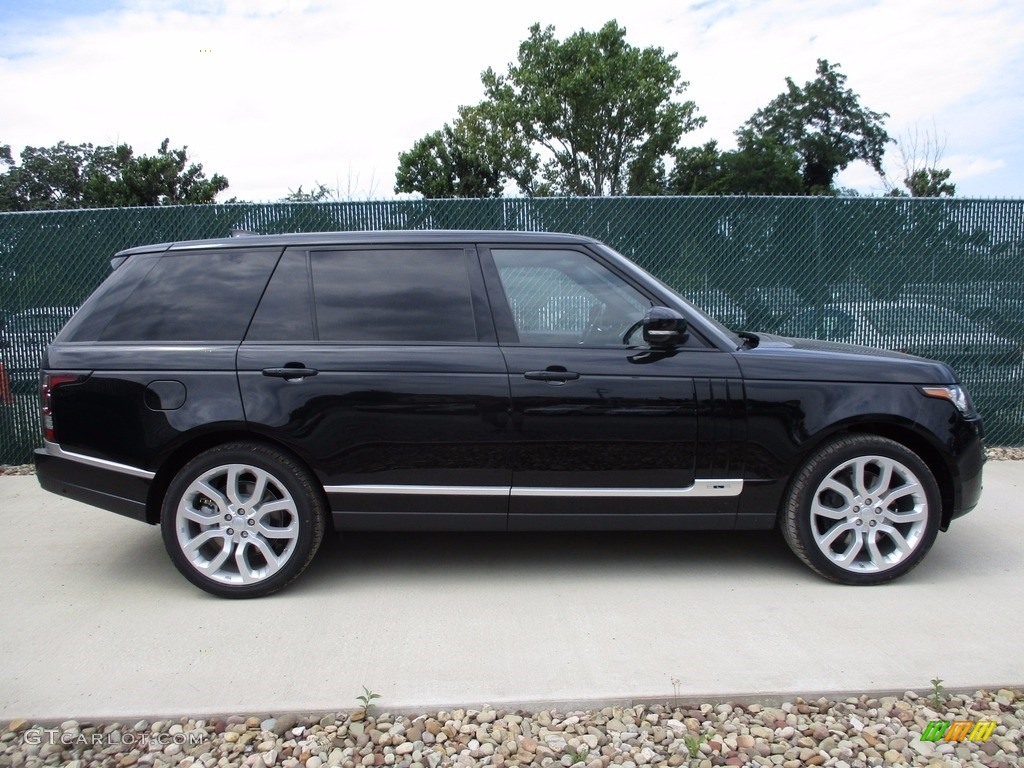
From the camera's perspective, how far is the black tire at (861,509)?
13.1ft

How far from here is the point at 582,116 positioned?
33.8 metres

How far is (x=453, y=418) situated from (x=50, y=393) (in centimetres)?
204

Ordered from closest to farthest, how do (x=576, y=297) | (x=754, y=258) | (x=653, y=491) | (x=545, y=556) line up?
(x=653, y=491) → (x=576, y=297) → (x=545, y=556) → (x=754, y=258)

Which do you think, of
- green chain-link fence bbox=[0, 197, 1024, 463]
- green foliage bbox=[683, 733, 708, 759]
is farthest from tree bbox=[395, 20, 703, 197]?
green foliage bbox=[683, 733, 708, 759]

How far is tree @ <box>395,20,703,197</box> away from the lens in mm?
32688

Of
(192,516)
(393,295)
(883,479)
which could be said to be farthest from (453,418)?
(883,479)

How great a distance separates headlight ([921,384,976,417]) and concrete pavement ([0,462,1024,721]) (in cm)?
89

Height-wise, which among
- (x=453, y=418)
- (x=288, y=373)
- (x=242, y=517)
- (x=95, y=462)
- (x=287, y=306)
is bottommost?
(x=242, y=517)

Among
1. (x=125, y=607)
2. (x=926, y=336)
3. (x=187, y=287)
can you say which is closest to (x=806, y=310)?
(x=926, y=336)

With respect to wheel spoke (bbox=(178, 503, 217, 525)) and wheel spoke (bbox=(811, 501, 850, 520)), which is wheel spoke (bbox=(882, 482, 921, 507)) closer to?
wheel spoke (bbox=(811, 501, 850, 520))

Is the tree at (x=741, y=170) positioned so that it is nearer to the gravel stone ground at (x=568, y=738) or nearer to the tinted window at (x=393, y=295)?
the tinted window at (x=393, y=295)

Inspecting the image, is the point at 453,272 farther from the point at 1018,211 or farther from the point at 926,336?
the point at 1018,211

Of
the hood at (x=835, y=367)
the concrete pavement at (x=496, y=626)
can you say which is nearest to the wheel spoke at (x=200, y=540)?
the concrete pavement at (x=496, y=626)

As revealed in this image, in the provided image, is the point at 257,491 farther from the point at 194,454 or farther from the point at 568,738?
the point at 568,738
